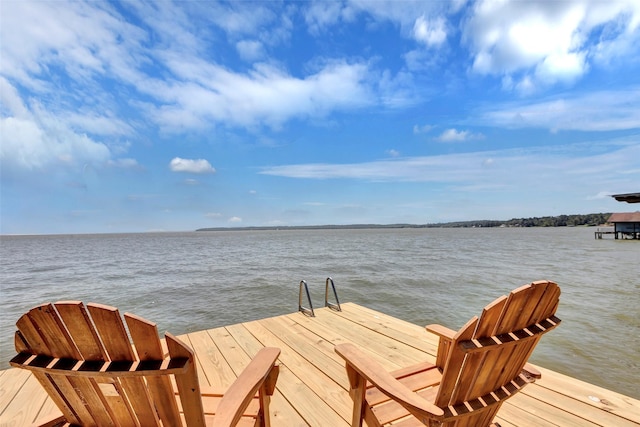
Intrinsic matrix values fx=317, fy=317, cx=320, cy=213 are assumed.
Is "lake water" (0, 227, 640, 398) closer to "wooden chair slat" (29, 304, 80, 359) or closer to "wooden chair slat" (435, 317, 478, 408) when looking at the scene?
"wooden chair slat" (435, 317, 478, 408)

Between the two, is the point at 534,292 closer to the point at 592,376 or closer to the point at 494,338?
the point at 494,338

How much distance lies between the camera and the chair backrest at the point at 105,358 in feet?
3.16

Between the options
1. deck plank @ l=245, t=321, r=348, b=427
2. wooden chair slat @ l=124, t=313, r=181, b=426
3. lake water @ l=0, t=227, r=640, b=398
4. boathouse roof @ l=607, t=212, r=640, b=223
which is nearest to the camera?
wooden chair slat @ l=124, t=313, r=181, b=426

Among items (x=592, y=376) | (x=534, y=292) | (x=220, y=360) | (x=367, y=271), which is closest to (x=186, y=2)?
(x=220, y=360)

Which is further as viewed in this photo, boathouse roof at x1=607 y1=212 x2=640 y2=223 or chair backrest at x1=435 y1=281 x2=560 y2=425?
boathouse roof at x1=607 y1=212 x2=640 y2=223

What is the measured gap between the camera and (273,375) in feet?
5.29

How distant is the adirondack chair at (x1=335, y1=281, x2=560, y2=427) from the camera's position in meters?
1.21

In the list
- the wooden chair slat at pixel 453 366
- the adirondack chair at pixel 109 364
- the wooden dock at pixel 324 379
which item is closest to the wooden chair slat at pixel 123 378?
the adirondack chair at pixel 109 364

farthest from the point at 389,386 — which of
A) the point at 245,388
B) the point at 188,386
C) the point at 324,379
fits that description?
the point at 324,379

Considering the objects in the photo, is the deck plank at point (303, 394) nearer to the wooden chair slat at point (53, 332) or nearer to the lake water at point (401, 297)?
the wooden chair slat at point (53, 332)

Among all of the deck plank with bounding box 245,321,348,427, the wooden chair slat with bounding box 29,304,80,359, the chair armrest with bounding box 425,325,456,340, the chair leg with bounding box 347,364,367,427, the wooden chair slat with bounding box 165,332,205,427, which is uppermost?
the wooden chair slat with bounding box 29,304,80,359

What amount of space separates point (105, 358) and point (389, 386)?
1051 mm

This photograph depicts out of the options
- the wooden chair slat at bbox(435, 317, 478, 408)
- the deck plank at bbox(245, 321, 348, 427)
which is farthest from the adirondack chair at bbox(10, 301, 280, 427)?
the deck plank at bbox(245, 321, 348, 427)

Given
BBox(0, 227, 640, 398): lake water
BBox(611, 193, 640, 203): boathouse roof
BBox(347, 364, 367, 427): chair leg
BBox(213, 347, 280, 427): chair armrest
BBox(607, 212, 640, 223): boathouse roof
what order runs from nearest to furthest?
BBox(213, 347, 280, 427): chair armrest → BBox(347, 364, 367, 427): chair leg → BBox(0, 227, 640, 398): lake water → BBox(611, 193, 640, 203): boathouse roof → BBox(607, 212, 640, 223): boathouse roof
